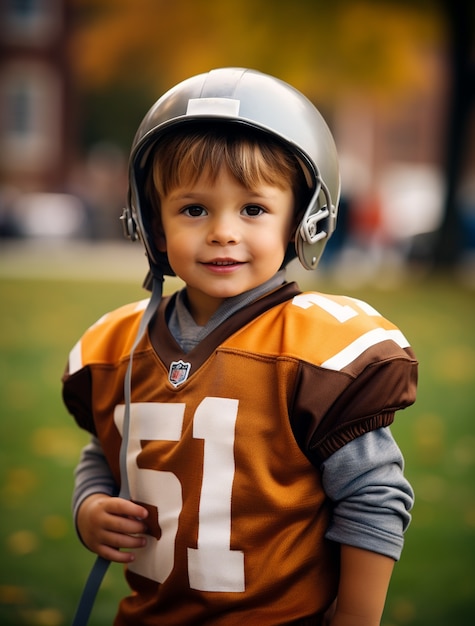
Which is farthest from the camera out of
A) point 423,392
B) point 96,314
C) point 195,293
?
point 96,314

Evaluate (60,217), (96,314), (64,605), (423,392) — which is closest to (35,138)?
(60,217)

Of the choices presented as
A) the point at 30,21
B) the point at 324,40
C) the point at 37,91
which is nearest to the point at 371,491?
the point at 324,40

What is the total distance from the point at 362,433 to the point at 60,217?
26.3 metres

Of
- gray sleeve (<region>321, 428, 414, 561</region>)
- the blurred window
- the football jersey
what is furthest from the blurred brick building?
gray sleeve (<region>321, 428, 414, 561</region>)

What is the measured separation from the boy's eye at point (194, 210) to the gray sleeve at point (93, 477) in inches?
28.6

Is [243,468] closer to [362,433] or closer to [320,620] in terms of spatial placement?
[362,433]

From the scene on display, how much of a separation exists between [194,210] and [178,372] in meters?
0.39

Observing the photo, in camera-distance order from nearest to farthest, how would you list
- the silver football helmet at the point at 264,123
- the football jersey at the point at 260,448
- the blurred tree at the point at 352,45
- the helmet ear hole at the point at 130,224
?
the football jersey at the point at 260,448 → the silver football helmet at the point at 264,123 → the helmet ear hole at the point at 130,224 → the blurred tree at the point at 352,45

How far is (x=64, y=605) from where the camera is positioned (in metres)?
3.58

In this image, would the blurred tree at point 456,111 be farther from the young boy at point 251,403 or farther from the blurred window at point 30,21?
the blurred window at point 30,21

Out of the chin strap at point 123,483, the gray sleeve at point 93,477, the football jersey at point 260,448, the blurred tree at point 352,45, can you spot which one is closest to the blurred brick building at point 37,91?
the blurred tree at point 352,45

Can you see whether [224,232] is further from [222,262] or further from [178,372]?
[178,372]

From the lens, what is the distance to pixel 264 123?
2.21 m

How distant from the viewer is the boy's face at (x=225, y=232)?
2.23 metres
